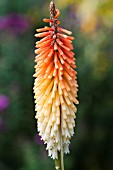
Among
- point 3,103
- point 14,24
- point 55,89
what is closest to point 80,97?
point 3,103

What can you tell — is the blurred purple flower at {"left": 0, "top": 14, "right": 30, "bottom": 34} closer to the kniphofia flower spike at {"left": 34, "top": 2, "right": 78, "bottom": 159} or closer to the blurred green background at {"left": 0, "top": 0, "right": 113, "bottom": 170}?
the blurred green background at {"left": 0, "top": 0, "right": 113, "bottom": 170}

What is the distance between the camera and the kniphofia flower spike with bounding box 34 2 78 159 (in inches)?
83.7

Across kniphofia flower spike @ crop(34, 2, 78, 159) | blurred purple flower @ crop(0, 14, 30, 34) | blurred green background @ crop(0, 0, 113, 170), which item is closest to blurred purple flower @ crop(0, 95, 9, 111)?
blurred green background @ crop(0, 0, 113, 170)

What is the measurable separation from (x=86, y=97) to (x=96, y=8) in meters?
3.35

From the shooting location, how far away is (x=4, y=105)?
19.9 ft

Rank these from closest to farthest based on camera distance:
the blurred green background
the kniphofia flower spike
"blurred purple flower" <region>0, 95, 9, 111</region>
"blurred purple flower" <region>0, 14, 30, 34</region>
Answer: the kniphofia flower spike
"blurred purple flower" <region>0, 95, 9, 111</region>
the blurred green background
"blurred purple flower" <region>0, 14, 30, 34</region>

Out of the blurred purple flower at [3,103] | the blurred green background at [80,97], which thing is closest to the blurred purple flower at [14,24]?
the blurred green background at [80,97]

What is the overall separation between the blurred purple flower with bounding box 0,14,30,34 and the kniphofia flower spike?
489 cm

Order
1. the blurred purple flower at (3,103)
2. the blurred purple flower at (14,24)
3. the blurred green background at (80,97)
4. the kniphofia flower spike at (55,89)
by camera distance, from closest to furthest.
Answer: the kniphofia flower spike at (55,89) < the blurred purple flower at (3,103) < the blurred green background at (80,97) < the blurred purple flower at (14,24)

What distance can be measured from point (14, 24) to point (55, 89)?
5.02 meters

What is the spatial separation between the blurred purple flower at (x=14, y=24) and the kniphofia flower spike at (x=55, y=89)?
4890 mm

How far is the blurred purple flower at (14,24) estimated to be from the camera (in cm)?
697

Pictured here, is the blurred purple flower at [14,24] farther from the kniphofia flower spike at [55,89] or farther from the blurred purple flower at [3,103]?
the kniphofia flower spike at [55,89]

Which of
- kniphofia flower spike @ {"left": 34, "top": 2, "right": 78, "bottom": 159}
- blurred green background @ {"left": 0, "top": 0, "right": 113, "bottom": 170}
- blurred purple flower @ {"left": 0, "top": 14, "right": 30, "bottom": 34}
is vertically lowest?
blurred green background @ {"left": 0, "top": 0, "right": 113, "bottom": 170}
